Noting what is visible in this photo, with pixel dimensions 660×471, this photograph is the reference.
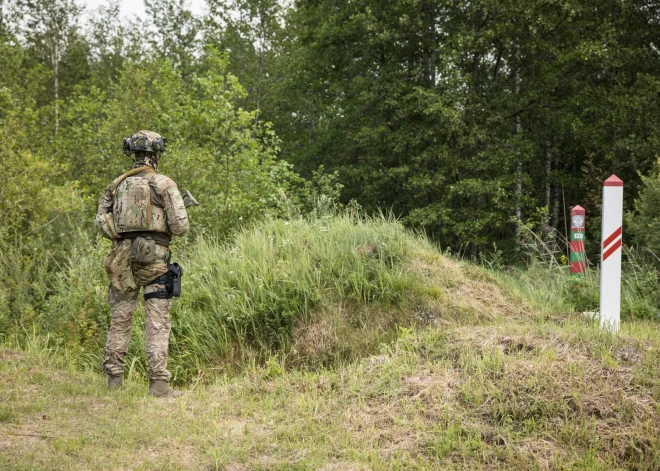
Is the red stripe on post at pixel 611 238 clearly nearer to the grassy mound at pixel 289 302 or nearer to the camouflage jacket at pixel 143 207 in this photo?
the grassy mound at pixel 289 302

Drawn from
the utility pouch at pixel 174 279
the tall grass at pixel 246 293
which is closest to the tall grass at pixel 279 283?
the tall grass at pixel 246 293

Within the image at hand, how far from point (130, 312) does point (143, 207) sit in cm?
101

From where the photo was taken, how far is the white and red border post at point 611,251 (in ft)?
21.2

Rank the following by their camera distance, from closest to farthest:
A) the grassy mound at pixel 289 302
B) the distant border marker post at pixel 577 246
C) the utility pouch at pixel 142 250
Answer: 1. the utility pouch at pixel 142 250
2. the grassy mound at pixel 289 302
3. the distant border marker post at pixel 577 246

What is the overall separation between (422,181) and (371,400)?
1381 centimetres

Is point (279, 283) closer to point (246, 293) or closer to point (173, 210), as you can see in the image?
point (246, 293)

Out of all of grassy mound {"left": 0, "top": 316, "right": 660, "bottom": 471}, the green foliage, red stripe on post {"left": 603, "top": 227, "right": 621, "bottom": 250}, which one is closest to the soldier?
grassy mound {"left": 0, "top": 316, "right": 660, "bottom": 471}

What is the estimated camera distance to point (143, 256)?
5652mm

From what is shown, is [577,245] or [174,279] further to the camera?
[577,245]

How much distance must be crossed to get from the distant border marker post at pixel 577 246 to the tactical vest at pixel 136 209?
5968 millimetres

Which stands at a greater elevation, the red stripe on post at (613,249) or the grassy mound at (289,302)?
the red stripe on post at (613,249)

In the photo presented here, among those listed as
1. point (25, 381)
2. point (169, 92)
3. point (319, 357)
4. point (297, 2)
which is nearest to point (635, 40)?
point (297, 2)

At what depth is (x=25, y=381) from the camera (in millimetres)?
5676

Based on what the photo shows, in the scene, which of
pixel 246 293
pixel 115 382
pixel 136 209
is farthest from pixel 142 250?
pixel 246 293
